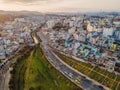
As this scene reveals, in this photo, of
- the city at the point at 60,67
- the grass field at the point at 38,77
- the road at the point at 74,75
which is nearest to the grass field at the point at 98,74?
the city at the point at 60,67

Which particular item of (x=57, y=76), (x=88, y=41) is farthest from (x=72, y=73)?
(x=88, y=41)

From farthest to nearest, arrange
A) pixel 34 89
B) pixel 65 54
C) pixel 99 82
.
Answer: pixel 65 54, pixel 99 82, pixel 34 89

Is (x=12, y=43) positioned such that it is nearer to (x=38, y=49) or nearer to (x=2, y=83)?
(x=38, y=49)

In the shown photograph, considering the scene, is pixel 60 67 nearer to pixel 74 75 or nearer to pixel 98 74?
pixel 74 75

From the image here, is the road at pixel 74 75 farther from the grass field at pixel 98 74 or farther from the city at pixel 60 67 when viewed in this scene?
the grass field at pixel 98 74

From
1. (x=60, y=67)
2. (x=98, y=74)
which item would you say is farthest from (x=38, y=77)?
(x=98, y=74)

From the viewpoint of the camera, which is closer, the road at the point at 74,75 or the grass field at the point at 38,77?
the grass field at the point at 38,77

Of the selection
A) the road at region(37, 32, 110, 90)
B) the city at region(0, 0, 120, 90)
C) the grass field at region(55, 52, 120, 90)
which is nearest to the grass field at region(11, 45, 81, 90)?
the city at region(0, 0, 120, 90)
